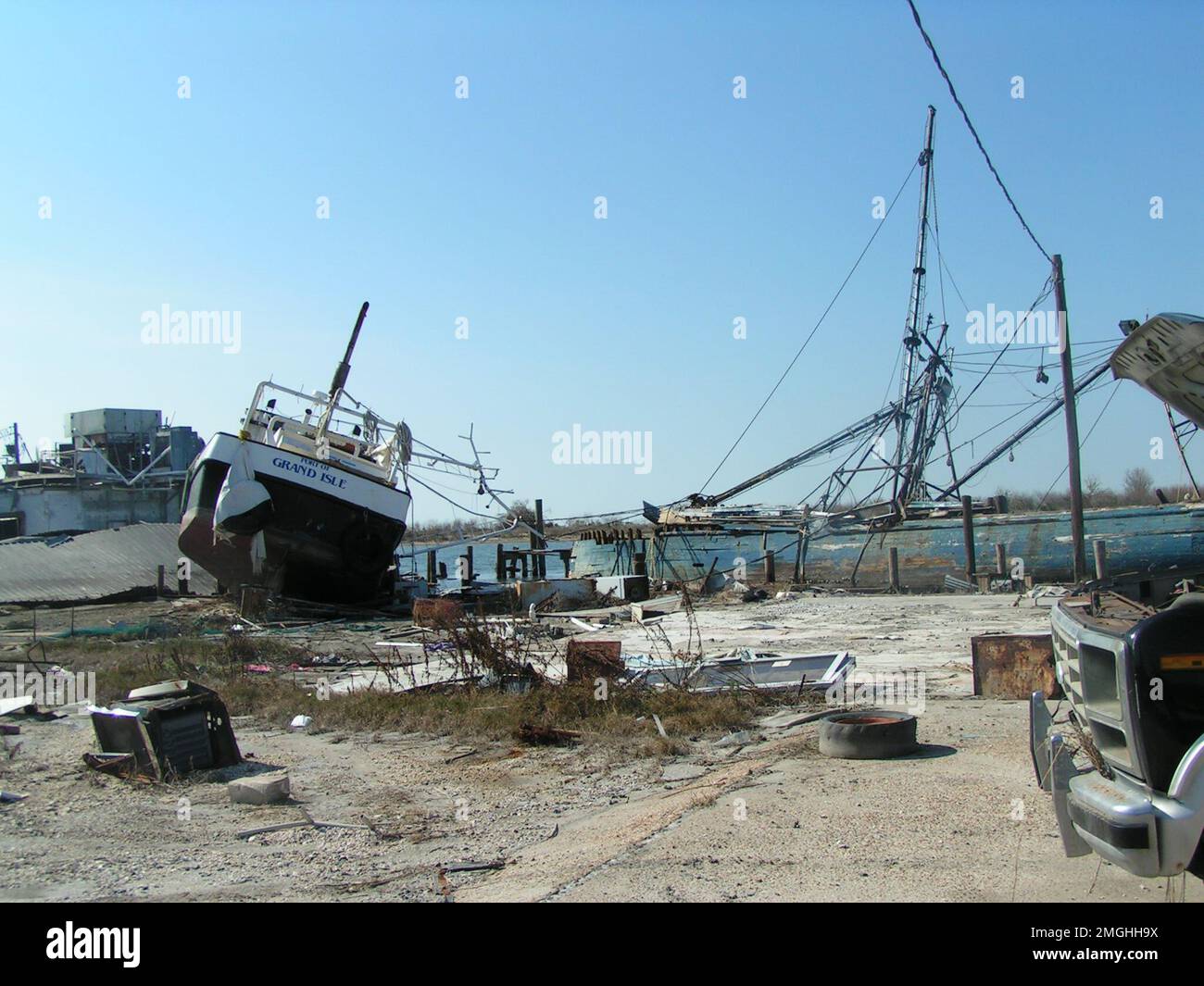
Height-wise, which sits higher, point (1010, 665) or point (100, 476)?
point (100, 476)

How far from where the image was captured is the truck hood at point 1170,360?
4.32 meters

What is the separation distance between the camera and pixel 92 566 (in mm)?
25828

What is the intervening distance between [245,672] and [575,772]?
6.41 metres

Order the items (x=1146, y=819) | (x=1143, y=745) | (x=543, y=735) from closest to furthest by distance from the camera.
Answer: (x=1146, y=819) → (x=1143, y=745) → (x=543, y=735)

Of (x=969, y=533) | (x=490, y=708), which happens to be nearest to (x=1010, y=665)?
(x=490, y=708)

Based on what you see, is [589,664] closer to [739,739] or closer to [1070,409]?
[739,739]

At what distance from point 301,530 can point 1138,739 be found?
20.2 metres

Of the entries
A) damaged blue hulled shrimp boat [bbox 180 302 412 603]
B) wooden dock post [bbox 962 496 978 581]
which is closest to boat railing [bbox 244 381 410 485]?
damaged blue hulled shrimp boat [bbox 180 302 412 603]

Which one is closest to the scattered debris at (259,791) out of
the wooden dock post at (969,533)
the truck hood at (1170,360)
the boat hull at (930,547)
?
the truck hood at (1170,360)

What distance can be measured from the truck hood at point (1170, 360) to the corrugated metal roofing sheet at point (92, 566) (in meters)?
23.1

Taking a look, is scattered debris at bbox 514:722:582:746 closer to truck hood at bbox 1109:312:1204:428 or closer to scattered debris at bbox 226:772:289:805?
scattered debris at bbox 226:772:289:805
